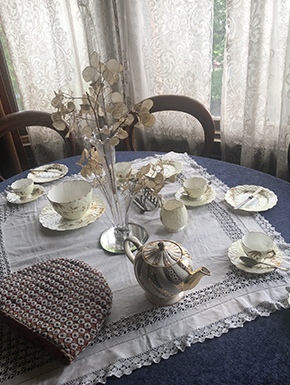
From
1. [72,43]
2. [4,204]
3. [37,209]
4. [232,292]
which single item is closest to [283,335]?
[232,292]

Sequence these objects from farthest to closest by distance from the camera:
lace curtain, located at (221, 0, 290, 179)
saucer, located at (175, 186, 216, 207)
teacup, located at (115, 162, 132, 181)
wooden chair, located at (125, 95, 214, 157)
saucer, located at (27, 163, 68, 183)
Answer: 1. wooden chair, located at (125, 95, 214, 157)
2. lace curtain, located at (221, 0, 290, 179)
3. saucer, located at (27, 163, 68, 183)
4. teacup, located at (115, 162, 132, 181)
5. saucer, located at (175, 186, 216, 207)

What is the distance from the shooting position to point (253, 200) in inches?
38.3

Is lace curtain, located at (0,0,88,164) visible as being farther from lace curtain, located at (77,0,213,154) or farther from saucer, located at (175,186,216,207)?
saucer, located at (175,186,216,207)

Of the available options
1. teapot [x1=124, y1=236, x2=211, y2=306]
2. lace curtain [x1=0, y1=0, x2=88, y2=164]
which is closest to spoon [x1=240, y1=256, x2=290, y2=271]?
teapot [x1=124, y1=236, x2=211, y2=306]

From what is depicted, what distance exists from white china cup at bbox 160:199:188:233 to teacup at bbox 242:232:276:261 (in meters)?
0.17

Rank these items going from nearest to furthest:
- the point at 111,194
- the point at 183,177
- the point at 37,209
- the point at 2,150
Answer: the point at 111,194, the point at 37,209, the point at 183,177, the point at 2,150

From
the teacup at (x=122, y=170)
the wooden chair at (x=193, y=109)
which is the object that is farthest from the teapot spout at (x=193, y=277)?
the wooden chair at (x=193, y=109)

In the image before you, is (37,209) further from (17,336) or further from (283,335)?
(283,335)

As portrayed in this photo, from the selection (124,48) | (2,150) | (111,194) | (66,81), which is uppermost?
(124,48)

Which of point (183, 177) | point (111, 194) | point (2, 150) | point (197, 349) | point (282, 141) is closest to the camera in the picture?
point (197, 349)

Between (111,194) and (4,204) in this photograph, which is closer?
(111,194)

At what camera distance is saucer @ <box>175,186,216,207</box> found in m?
0.99

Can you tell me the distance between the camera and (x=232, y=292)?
0.70 meters

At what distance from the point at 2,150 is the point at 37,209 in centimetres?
114
